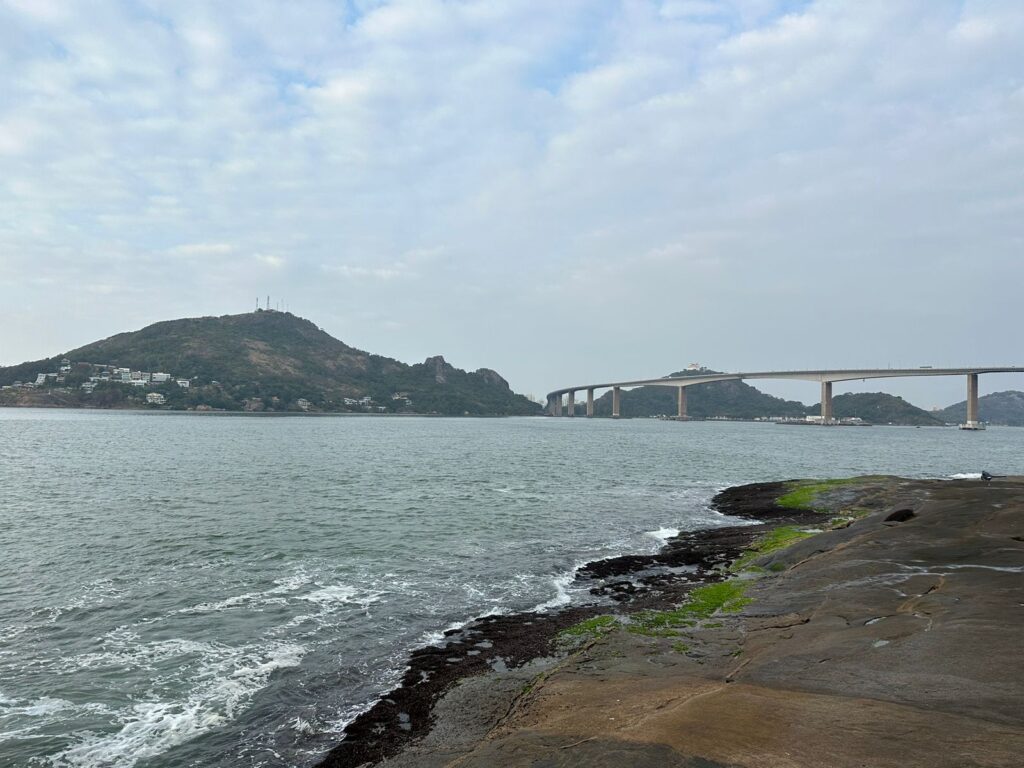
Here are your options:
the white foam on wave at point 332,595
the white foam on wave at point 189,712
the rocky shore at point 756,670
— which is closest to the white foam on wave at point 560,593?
the rocky shore at point 756,670

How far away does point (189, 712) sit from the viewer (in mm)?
13195

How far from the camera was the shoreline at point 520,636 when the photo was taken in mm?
12023

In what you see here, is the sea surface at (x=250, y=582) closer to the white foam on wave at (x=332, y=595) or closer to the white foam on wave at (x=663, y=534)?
the white foam on wave at (x=332, y=595)

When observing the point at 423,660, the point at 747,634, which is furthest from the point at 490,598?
the point at 747,634

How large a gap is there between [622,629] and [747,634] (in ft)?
11.2

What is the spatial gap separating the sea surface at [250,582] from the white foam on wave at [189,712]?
5 centimetres

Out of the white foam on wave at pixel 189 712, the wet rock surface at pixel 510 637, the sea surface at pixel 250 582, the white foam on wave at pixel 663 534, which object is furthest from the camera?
the white foam on wave at pixel 663 534

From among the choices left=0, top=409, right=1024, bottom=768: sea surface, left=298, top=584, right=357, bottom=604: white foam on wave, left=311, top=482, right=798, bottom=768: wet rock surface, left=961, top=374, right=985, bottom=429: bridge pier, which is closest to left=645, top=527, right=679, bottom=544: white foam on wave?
left=0, top=409, right=1024, bottom=768: sea surface

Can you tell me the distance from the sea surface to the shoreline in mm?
774

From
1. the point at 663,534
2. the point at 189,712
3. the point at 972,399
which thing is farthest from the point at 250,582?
the point at 972,399

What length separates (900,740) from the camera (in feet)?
26.4

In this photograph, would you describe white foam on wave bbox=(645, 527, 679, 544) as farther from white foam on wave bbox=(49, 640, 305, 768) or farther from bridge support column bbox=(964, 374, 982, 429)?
bridge support column bbox=(964, 374, 982, 429)

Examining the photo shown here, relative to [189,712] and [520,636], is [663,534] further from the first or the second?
[189,712]

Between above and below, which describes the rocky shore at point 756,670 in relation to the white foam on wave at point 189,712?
above
